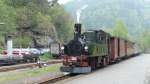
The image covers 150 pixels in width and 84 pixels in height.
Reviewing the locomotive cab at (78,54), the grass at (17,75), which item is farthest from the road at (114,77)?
the grass at (17,75)

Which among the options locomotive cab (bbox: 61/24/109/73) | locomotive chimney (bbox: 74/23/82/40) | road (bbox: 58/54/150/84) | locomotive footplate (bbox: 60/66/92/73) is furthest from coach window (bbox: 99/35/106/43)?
locomotive footplate (bbox: 60/66/92/73)

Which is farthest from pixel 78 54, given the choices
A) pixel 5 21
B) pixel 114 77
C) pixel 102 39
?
pixel 5 21

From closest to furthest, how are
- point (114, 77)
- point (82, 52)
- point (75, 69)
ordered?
point (114, 77)
point (75, 69)
point (82, 52)

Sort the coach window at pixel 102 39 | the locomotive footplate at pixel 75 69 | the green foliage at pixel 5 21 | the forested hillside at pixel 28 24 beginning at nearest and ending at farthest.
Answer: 1. the locomotive footplate at pixel 75 69
2. the coach window at pixel 102 39
3. the green foliage at pixel 5 21
4. the forested hillside at pixel 28 24

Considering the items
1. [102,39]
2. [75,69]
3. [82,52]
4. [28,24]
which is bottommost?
[75,69]

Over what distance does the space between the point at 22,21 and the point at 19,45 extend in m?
7.71

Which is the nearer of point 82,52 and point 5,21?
point 82,52

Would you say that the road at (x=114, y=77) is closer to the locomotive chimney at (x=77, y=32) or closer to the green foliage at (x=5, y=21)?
the locomotive chimney at (x=77, y=32)

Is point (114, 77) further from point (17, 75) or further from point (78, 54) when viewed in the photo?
point (17, 75)

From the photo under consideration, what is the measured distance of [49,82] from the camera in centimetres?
2148

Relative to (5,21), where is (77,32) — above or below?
below

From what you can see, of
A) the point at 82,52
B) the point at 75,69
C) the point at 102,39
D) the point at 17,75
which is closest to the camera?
the point at 17,75

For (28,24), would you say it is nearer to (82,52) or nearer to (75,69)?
(82,52)

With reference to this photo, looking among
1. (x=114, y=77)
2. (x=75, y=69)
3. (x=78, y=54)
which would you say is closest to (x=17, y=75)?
(x=75, y=69)
